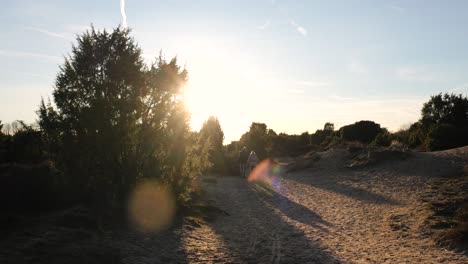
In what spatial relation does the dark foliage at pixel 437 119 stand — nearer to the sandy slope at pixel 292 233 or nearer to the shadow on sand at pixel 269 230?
the sandy slope at pixel 292 233

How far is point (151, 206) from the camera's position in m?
15.5

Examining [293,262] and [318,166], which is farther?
[318,166]

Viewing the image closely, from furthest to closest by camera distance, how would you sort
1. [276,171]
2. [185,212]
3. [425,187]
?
[276,171], [425,187], [185,212]

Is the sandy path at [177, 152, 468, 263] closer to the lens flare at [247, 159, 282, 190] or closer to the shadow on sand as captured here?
the shadow on sand

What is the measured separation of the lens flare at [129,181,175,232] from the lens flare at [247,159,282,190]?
14.1 metres

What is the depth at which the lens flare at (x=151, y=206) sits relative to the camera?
14305mm

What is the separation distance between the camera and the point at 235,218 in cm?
1792

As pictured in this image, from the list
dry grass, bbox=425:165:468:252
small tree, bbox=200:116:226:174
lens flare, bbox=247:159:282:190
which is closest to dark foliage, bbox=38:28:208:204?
dry grass, bbox=425:165:468:252

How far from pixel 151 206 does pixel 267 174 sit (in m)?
25.4

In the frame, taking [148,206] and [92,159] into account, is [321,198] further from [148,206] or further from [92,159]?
[92,159]

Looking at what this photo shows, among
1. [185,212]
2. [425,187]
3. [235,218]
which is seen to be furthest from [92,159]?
[425,187]

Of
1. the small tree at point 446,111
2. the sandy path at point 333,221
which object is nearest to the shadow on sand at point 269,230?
the sandy path at point 333,221

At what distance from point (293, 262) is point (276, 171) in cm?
3033

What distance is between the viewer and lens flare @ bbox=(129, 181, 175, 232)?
1430cm
